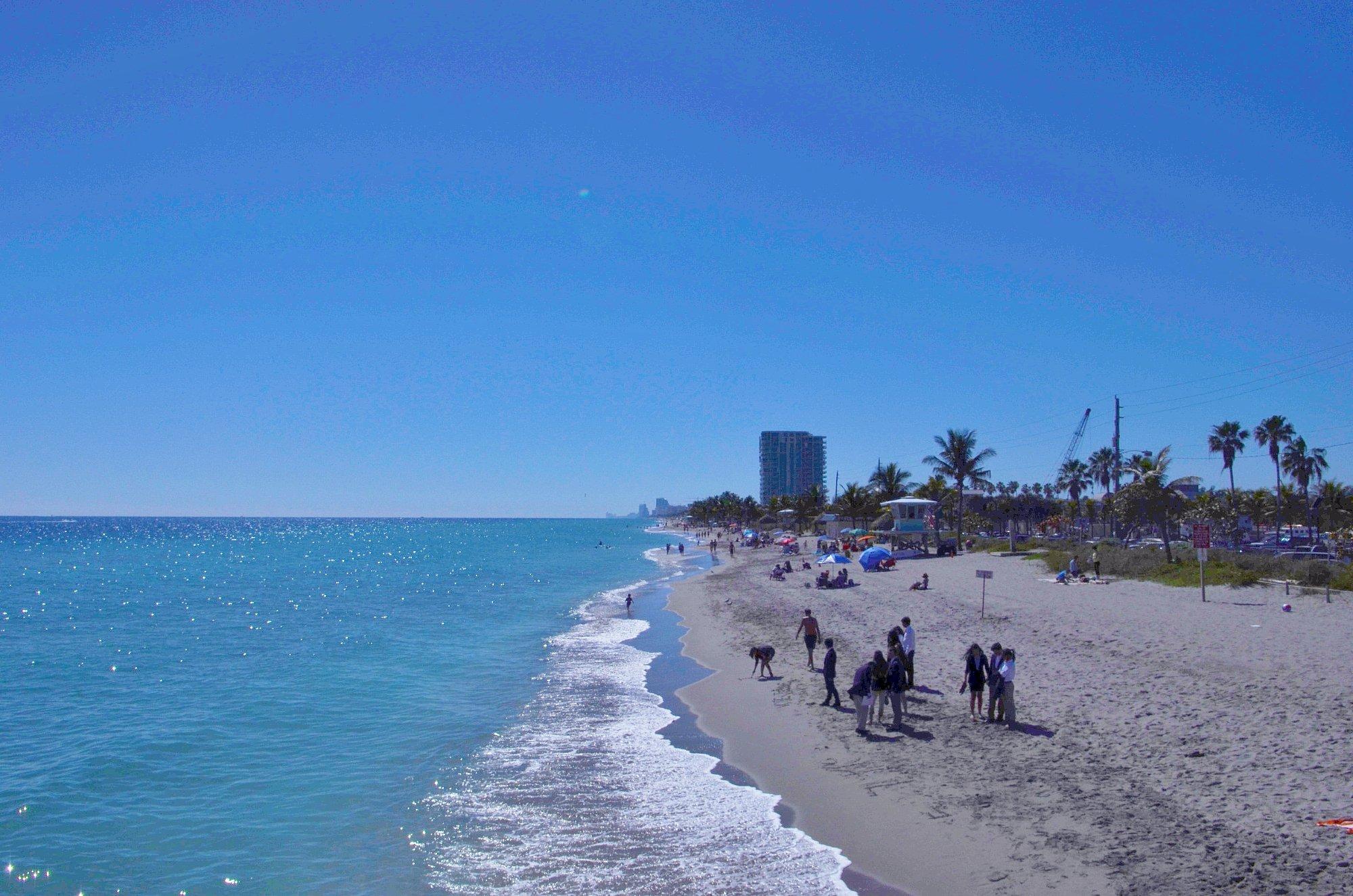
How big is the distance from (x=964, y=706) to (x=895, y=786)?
4.04 meters

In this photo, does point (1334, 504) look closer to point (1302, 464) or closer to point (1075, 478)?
point (1302, 464)

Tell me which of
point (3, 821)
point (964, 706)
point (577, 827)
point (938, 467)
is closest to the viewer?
point (577, 827)

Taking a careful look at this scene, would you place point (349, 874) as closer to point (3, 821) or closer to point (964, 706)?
point (3, 821)

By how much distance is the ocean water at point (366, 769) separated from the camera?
962 centimetres

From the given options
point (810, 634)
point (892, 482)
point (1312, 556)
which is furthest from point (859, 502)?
point (810, 634)

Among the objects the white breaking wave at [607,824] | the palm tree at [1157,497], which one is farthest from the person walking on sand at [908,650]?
the palm tree at [1157,497]

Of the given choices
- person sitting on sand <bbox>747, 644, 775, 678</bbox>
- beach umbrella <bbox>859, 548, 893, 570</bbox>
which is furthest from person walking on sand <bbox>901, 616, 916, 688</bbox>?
beach umbrella <bbox>859, 548, 893, 570</bbox>

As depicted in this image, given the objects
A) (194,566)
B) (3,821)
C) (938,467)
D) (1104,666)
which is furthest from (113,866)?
(194,566)

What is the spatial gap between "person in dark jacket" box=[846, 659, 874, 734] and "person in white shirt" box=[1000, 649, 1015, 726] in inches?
79.6

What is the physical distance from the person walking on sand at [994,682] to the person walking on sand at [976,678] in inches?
5.3

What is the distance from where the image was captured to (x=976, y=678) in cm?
1369

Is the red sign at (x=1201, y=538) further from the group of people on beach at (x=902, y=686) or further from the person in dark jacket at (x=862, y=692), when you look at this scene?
the person in dark jacket at (x=862, y=692)

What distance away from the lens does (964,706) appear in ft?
47.8

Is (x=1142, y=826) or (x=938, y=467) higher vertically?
(x=938, y=467)
